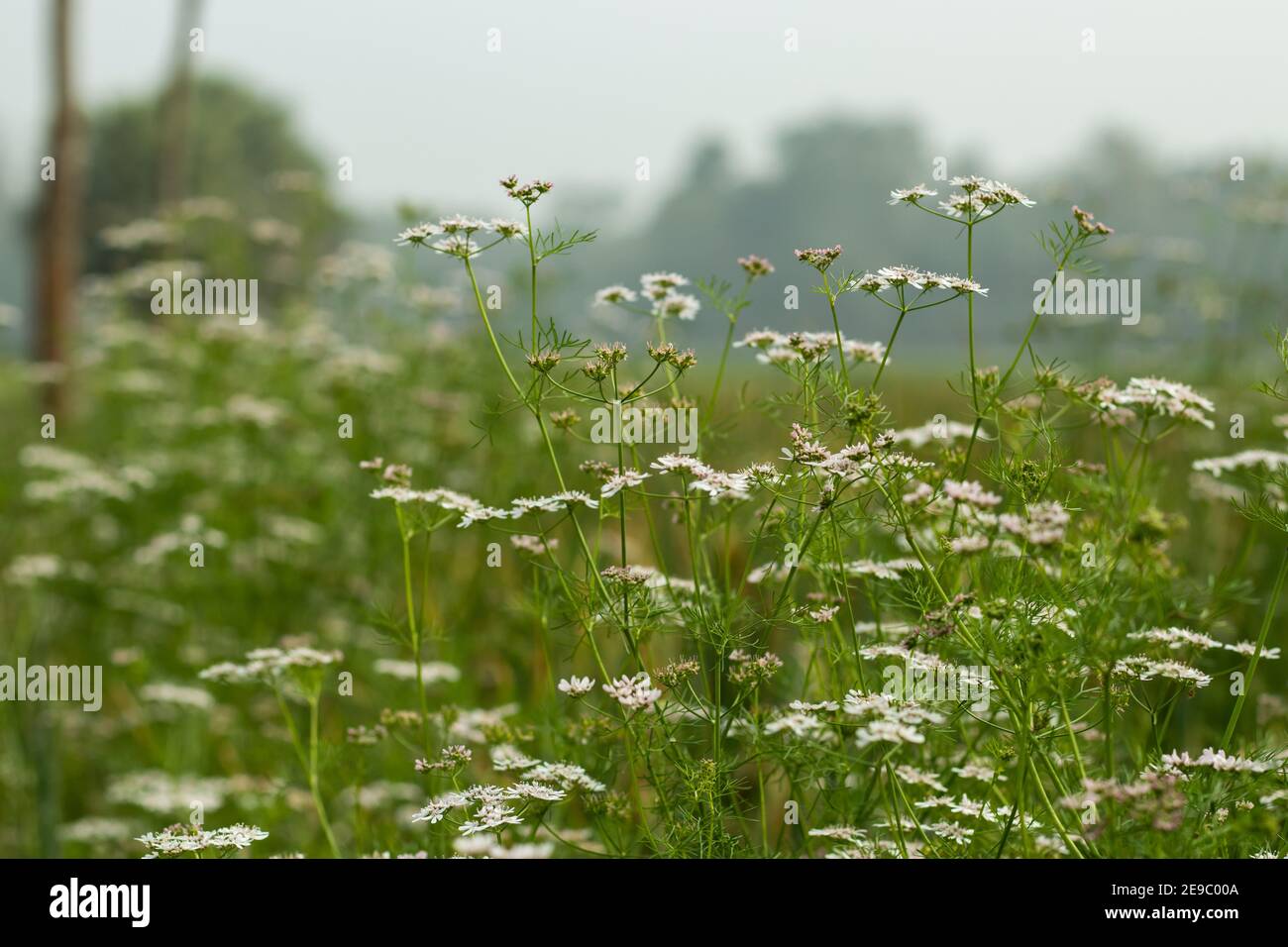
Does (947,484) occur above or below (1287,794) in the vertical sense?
above

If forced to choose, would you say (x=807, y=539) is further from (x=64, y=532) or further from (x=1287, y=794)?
(x=64, y=532)

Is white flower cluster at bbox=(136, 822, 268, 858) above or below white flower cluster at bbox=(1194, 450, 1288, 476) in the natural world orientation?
below

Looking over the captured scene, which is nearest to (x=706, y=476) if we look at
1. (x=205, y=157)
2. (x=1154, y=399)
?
(x=1154, y=399)

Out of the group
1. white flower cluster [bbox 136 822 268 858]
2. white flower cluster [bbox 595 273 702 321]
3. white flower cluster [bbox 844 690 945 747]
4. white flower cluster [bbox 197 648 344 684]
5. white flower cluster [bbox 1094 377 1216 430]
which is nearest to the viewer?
white flower cluster [bbox 844 690 945 747]

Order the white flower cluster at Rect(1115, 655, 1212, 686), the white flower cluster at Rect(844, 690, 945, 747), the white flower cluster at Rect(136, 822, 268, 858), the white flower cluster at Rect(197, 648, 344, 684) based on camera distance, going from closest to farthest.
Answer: the white flower cluster at Rect(844, 690, 945, 747) → the white flower cluster at Rect(136, 822, 268, 858) → the white flower cluster at Rect(1115, 655, 1212, 686) → the white flower cluster at Rect(197, 648, 344, 684)

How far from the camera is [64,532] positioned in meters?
6.95

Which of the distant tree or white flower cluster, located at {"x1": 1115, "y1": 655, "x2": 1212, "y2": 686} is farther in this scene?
the distant tree

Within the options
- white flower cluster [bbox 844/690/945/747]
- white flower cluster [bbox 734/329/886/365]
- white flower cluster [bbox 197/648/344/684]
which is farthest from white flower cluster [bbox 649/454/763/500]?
white flower cluster [bbox 197/648/344/684]

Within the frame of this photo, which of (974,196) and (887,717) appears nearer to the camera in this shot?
(887,717)

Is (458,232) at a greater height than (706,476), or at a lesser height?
greater

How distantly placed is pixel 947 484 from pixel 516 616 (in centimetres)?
336

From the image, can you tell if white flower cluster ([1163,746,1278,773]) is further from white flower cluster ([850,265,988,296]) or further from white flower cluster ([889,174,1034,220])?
white flower cluster ([889,174,1034,220])

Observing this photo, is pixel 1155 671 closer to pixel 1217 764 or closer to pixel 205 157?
pixel 1217 764
